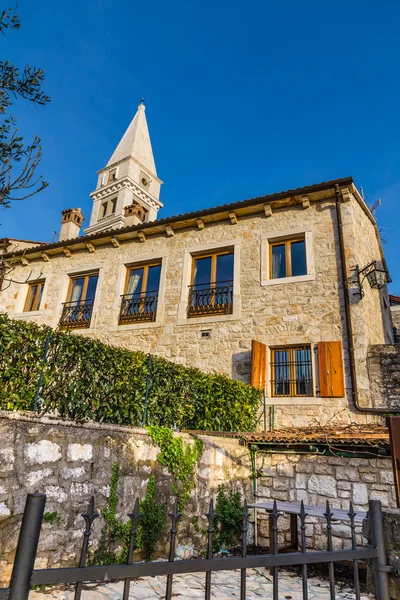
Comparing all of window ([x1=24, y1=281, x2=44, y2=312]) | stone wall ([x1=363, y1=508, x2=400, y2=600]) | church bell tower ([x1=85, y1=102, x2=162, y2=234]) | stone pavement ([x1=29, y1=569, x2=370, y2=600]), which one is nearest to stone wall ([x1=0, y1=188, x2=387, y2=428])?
window ([x1=24, y1=281, x2=44, y2=312])

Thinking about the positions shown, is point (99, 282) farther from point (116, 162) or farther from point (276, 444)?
point (116, 162)

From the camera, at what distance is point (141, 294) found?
12.4 metres

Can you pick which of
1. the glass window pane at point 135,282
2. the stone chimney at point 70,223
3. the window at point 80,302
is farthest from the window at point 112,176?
the glass window pane at point 135,282

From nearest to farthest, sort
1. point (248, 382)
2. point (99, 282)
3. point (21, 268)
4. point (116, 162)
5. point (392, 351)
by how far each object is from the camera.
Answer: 1. point (392, 351)
2. point (248, 382)
3. point (99, 282)
4. point (21, 268)
5. point (116, 162)

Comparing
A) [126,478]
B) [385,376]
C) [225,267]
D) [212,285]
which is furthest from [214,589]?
[225,267]

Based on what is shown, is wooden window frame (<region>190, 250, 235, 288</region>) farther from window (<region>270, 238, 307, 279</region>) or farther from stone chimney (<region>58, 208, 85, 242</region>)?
stone chimney (<region>58, 208, 85, 242</region>)

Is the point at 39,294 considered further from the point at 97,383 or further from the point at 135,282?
the point at 97,383

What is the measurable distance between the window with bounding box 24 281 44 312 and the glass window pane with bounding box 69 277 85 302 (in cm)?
136

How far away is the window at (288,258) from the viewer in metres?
10.5

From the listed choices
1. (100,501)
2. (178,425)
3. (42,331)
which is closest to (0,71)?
(42,331)

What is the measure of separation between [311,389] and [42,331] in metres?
6.75

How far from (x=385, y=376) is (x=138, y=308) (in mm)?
7270

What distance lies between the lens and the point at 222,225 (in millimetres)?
11891

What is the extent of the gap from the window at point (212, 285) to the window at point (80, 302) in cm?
382
